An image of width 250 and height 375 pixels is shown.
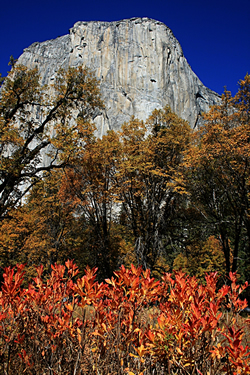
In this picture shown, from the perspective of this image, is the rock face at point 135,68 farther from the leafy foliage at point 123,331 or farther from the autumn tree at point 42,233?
the leafy foliage at point 123,331

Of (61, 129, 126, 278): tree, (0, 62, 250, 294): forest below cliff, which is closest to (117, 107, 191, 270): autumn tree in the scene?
(0, 62, 250, 294): forest below cliff

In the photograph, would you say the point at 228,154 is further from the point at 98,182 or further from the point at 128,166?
the point at 98,182

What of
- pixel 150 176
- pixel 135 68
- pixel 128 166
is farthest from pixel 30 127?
pixel 135 68

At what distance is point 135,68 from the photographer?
5206 centimetres

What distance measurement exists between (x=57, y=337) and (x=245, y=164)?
849 centimetres

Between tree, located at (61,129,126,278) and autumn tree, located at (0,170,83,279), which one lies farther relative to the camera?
autumn tree, located at (0,170,83,279)

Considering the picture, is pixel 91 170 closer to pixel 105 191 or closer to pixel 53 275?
pixel 105 191

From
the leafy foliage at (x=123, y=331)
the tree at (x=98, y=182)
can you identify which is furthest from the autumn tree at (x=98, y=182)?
the leafy foliage at (x=123, y=331)

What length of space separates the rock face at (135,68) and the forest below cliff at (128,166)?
38.0m

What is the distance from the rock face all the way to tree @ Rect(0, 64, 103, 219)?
38898 millimetres

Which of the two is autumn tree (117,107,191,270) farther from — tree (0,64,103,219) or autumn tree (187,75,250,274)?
tree (0,64,103,219)

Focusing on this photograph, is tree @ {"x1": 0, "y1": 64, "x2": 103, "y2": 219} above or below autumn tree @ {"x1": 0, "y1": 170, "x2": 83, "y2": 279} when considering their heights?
above

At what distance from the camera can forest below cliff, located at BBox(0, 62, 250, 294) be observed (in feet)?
26.6

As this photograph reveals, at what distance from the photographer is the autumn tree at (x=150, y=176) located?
31.3 ft
